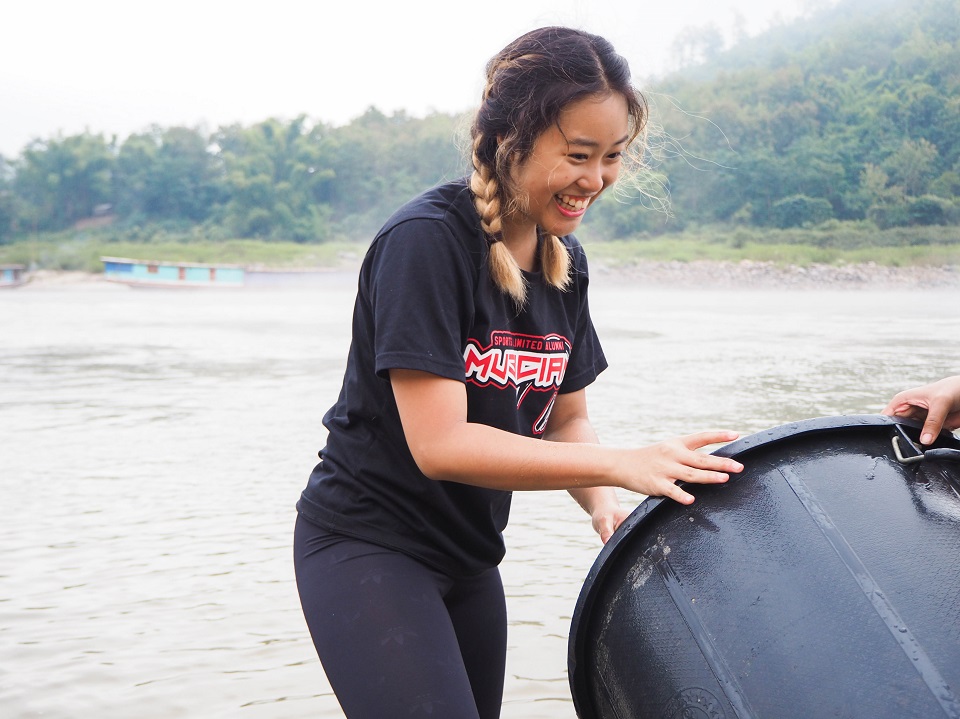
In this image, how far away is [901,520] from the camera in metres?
1.40

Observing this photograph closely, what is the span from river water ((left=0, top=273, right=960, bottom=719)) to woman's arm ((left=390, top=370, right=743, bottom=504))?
1.77 metres

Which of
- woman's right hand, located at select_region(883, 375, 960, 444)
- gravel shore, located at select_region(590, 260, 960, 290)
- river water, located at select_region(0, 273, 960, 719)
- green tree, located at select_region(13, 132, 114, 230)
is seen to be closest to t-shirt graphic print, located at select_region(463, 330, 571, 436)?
woman's right hand, located at select_region(883, 375, 960, 444)

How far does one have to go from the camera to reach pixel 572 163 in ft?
5.32

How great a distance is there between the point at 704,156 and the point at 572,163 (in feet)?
40.7

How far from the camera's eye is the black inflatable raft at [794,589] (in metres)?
1.27

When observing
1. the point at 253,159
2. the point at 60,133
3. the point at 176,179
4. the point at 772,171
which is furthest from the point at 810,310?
the point at 60,133

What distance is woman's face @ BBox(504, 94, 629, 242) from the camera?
160 cm

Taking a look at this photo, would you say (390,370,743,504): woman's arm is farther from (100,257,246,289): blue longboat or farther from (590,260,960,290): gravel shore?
(100,257,246,289): blue longboat

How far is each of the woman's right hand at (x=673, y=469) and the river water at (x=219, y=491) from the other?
1794 millimetres

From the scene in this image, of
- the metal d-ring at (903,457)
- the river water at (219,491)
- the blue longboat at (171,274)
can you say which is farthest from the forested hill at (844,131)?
the metal d-ring at (903,457)

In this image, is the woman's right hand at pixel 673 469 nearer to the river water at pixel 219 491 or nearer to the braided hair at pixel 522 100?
the braided hair at pixel 522 100

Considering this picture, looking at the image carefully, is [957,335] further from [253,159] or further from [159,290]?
[253,159]

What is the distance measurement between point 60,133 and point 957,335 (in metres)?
64.4

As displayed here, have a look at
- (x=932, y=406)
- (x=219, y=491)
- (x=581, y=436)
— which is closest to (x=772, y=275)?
(x=219, y=491)
